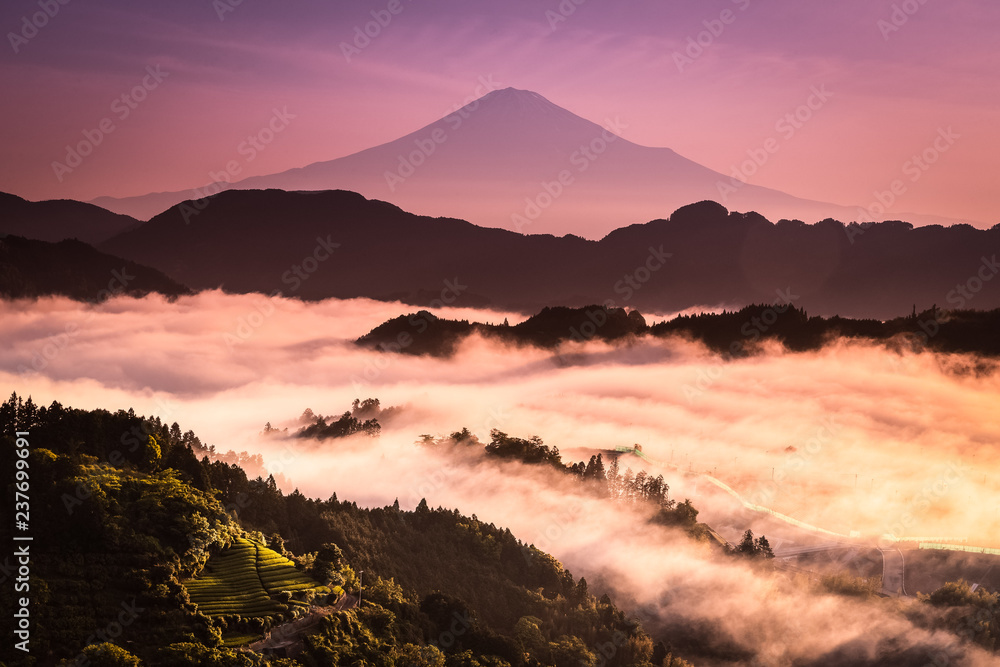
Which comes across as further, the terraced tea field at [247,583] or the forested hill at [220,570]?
the terraced tea field at [247,583]

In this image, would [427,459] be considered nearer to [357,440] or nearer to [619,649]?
[357,440]

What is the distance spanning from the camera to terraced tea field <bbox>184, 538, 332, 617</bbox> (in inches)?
1773

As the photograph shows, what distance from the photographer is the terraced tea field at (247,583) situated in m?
45.0

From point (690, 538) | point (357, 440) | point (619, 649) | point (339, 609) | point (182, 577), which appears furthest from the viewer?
point (357, 440)

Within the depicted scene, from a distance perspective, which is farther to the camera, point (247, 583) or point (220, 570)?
point (220, 570)

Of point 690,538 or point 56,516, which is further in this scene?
point 690,538

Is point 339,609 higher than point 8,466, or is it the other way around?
point 8,466

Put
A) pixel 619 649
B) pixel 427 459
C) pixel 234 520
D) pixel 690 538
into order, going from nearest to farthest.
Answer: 1. pixel 234 520
2. pixel 619 649
3. pixel 690 538
4. pixel 427 459

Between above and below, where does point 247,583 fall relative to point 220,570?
below

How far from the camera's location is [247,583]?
155ft

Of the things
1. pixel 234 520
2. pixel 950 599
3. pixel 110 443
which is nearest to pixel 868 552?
pixel 950 599

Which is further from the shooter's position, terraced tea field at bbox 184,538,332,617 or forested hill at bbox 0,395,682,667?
terraced tea field at bbox 184,538,332,617

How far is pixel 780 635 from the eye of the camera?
9931 cm

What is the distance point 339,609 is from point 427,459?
88.9 metres
